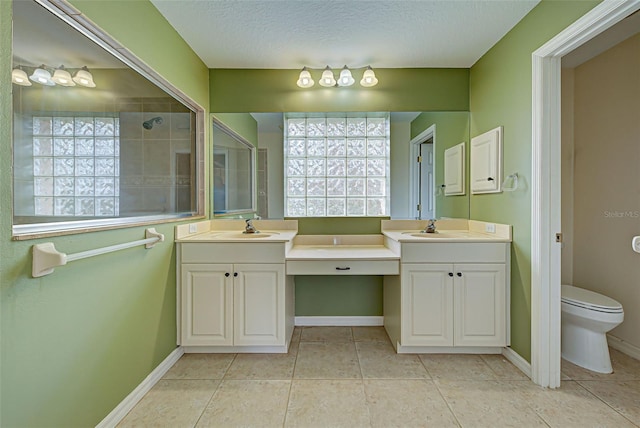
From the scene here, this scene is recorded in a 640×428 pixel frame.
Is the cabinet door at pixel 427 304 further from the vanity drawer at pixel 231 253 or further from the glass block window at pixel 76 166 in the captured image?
the glass block window at pixel 76 166

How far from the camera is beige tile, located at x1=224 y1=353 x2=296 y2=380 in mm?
1908

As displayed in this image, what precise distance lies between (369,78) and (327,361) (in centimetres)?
217

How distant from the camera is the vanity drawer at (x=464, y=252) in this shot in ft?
6.81

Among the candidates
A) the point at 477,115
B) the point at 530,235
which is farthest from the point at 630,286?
the point at 477,115

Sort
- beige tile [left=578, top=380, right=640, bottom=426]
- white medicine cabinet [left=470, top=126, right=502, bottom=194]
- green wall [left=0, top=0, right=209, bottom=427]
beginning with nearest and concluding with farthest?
green wall [left=0, top=0, right=209, bottom=427], beige tile [left=578, top=380, right=640, bottom=426], white medicine cabinet [left=470, top=126, right=502, bottom=194]

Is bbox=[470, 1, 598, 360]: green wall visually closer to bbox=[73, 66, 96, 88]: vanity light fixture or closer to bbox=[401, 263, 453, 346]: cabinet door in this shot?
bbox=[401, 263, 453, 346]: cabinet door

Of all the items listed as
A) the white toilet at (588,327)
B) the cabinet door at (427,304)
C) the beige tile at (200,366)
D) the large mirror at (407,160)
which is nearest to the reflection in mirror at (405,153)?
the large mirror at (407,160)

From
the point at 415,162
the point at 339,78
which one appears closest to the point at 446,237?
the point at 415,162

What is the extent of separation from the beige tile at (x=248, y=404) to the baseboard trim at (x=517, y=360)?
148 centimetres

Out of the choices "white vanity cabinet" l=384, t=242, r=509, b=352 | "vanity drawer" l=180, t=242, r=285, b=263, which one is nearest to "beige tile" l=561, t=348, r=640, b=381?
"white vanity cabinet" l=384, t=242, r=509, b=352

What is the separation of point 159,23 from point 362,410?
250 cm

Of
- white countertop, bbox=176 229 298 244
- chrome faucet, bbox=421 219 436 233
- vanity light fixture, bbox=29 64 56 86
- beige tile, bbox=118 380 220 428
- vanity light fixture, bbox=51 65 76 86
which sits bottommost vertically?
beige tile, bbox=118 380 220 428

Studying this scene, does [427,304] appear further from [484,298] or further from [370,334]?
[370,334]

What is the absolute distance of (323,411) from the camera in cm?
158
